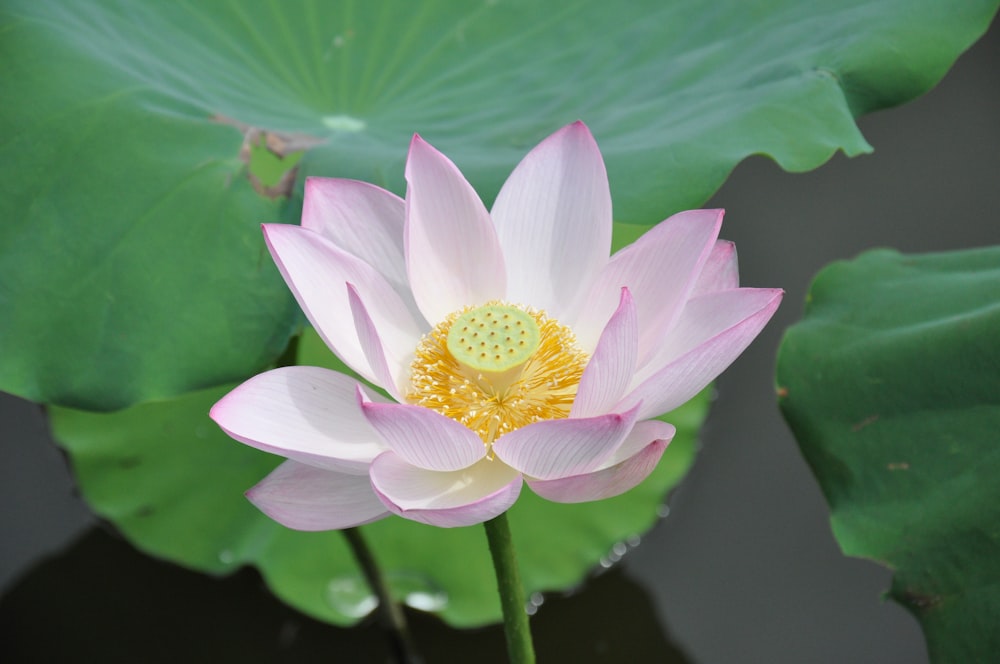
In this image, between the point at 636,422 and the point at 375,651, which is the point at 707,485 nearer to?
the point at 375,651

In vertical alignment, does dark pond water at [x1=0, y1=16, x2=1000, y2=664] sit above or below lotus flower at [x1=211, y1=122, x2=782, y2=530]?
below

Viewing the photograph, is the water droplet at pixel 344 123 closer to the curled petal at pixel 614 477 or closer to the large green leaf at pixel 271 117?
the large green leaf at pixel 271 117

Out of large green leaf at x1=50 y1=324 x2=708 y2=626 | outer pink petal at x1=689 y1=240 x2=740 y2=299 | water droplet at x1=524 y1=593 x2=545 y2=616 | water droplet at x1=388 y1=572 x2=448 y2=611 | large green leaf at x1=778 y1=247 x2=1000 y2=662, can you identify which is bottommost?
water droplet at x1=524 y1=593 x2=545 y2=616

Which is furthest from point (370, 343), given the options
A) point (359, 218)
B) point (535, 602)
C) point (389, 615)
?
point (535, 602)

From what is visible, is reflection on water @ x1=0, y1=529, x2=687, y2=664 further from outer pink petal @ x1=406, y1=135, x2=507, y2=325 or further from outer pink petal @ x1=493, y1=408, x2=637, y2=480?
outer pink petal @ x1=493, y1=408, x2=637, y2=480

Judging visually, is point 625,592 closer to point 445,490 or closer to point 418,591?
point 418,591

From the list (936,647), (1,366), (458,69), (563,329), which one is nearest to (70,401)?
(1,366)

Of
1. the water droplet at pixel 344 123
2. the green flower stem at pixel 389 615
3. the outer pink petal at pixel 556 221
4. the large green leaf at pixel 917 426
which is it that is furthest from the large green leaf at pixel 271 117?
the green flower stem at pixel 389 615

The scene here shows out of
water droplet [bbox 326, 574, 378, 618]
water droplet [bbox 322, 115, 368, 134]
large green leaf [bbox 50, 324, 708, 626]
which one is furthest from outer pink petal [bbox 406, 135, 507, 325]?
water droplet [bbox 326, 574, 378, 618]
